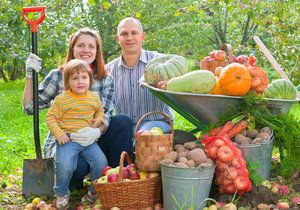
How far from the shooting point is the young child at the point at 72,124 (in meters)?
3.48

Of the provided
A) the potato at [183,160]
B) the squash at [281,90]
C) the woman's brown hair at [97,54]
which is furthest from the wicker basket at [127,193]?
the squash at [281,90]

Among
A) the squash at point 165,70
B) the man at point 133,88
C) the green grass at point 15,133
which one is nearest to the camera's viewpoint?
the squash at point 165,70

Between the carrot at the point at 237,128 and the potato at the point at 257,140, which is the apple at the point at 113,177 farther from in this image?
the potato at the point at 257,140

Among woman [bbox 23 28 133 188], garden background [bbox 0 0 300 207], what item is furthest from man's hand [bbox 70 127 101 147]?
garden background [bbox 0 0 300 207]

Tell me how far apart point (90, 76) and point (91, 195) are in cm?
90

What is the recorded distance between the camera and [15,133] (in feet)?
21.8

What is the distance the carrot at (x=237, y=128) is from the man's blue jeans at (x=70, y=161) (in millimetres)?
951

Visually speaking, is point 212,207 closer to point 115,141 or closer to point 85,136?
point 85,136

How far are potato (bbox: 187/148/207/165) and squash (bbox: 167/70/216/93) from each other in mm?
438

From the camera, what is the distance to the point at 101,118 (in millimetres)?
3654

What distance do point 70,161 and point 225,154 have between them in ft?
3.67

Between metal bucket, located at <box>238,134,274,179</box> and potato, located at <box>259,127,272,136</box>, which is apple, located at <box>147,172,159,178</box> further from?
potato, located at <box>259,127,272,136</box>

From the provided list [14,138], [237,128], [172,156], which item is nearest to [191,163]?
[172,156]

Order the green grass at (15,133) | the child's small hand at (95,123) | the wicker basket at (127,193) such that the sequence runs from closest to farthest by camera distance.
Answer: the wicker basket at (127,193), the child's small hand at (95,123), the green grass at (15,133)
